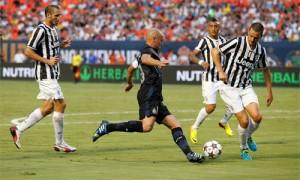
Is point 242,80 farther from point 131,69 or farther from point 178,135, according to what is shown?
point 131,69

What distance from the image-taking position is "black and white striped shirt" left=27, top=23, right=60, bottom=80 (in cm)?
1478

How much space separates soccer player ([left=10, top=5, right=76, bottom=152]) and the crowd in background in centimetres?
2510

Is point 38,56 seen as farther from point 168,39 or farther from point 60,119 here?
point 168,39

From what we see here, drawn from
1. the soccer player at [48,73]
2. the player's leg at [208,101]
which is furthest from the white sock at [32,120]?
the player's leg at [208,101]

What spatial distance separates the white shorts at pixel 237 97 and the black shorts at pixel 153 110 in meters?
1.12

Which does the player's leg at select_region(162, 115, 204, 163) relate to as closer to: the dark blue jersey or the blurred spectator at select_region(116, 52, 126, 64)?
the dark blue jersey

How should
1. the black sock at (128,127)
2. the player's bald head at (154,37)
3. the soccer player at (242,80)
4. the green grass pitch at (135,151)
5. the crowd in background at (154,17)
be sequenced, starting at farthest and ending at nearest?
1. the crowd in background at (154,17)
2. the soccer player at (242,80)
3. the black sock at (128,127)
4. the player's bald head at (154,37)
5. the green grass pitch at (135,151)

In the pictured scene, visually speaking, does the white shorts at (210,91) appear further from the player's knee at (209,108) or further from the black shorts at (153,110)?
the black shorts at (153,110)

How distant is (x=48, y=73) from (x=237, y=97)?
3191 millimetres

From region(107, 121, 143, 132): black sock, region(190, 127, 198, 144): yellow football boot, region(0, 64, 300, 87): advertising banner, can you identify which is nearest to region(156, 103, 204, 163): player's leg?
region(107, 121, 143, 132): black sock

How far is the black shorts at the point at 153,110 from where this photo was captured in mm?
13516

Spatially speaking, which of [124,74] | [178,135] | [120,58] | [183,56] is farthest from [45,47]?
[120,58]

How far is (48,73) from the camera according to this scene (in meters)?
14.9

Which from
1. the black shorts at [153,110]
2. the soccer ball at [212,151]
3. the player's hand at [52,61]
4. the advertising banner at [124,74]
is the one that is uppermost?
the player's hand at [52,61]
